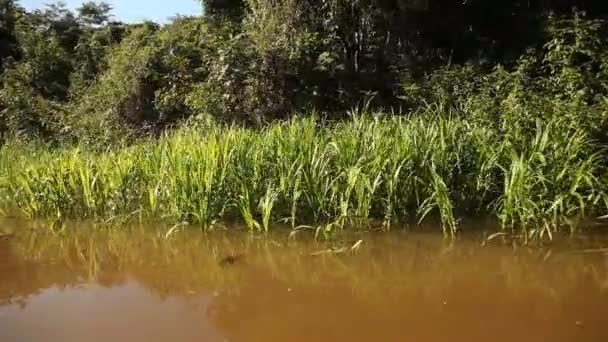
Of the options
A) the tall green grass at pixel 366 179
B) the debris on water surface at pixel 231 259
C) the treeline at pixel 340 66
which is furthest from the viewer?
the treeline at pixel 340 66

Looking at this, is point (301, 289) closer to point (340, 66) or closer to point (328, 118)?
point (328, 118)

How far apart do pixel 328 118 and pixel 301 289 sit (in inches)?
189

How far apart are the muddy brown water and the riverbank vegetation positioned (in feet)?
1.05

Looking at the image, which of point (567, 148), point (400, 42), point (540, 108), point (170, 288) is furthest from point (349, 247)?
point (400, 42)

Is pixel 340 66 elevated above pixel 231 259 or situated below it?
above

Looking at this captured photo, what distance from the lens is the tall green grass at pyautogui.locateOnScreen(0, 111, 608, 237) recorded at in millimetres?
4520

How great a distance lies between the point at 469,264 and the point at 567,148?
1379mm

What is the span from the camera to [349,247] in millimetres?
4457

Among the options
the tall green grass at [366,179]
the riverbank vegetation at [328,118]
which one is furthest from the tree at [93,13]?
the tall green grass at [366,179]

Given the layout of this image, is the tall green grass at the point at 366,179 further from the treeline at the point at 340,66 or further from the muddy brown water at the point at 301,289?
the treeline at the point at 340,66

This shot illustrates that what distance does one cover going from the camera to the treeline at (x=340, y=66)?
6727mm

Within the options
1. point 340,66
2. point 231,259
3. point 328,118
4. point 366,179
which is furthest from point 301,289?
point 340,66

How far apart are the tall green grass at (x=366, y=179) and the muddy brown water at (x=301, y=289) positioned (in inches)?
9.5

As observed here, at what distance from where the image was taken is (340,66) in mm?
8766
